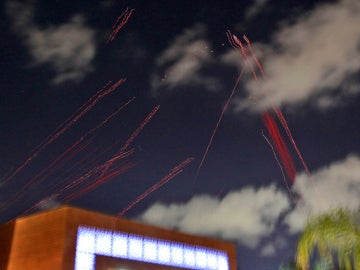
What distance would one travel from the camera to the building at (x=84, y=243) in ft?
66.9

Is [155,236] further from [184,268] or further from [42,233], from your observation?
[42,233]

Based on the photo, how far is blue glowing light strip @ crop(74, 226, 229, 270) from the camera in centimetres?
2089

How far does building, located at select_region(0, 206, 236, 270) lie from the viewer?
20.4 m

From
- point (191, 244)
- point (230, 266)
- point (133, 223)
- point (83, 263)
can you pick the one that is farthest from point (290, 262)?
point (83, 263)

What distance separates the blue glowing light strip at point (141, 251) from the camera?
20891 mm

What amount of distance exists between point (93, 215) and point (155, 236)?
361 centimetres

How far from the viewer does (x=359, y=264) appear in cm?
1549

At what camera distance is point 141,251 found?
75.9 ft

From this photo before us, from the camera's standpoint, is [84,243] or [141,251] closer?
[84,243]

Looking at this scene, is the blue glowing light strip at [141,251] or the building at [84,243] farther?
the blue glowing light strip at [141,251]

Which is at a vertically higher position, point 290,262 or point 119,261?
point 290,262

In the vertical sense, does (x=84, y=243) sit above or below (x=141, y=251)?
below

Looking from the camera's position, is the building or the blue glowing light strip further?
the blue glowing light strip

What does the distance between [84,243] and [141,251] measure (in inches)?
124
